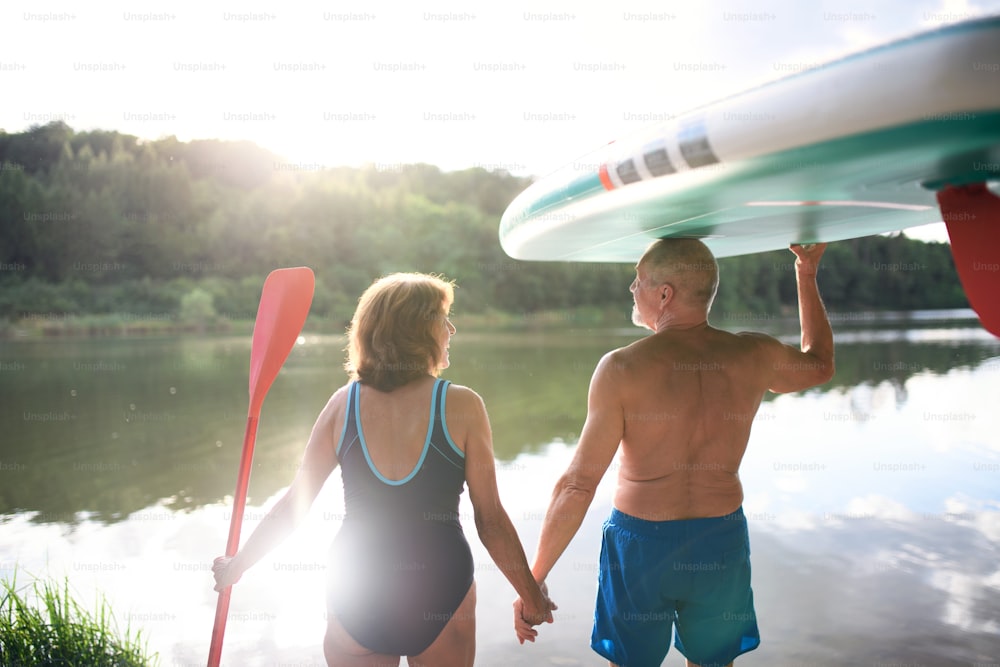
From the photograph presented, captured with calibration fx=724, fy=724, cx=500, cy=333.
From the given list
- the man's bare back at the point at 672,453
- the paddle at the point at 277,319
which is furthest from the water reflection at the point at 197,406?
the man's bare back at the point at 672,453

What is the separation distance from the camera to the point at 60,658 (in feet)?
8.24

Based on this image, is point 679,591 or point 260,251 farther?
point 260,251

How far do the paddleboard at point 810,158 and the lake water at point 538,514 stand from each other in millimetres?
1943

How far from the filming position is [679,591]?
71.0 inches

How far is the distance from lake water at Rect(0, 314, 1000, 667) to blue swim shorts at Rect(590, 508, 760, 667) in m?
1.68

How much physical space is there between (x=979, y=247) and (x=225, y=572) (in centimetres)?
185

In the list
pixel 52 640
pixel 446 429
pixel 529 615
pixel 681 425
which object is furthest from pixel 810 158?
pixel 52 640

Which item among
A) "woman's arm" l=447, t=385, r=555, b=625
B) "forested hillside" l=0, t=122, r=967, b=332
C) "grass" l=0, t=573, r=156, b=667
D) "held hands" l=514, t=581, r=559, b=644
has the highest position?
"forested hillside" l=0, t=122, r=967, b=332

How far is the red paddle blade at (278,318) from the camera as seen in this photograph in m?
2.16

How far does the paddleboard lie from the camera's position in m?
1.16

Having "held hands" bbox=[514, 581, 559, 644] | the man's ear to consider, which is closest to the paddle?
"held hands" bbox=[514, 581, 559, 644]

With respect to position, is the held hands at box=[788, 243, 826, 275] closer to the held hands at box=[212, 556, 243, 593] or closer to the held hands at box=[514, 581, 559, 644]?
the held hands at box=[514, 581, 559, 644]

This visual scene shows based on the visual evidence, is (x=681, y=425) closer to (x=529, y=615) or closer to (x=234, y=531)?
(x=529, y=615)

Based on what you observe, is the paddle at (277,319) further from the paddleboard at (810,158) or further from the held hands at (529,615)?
the held hands at (529,615)
